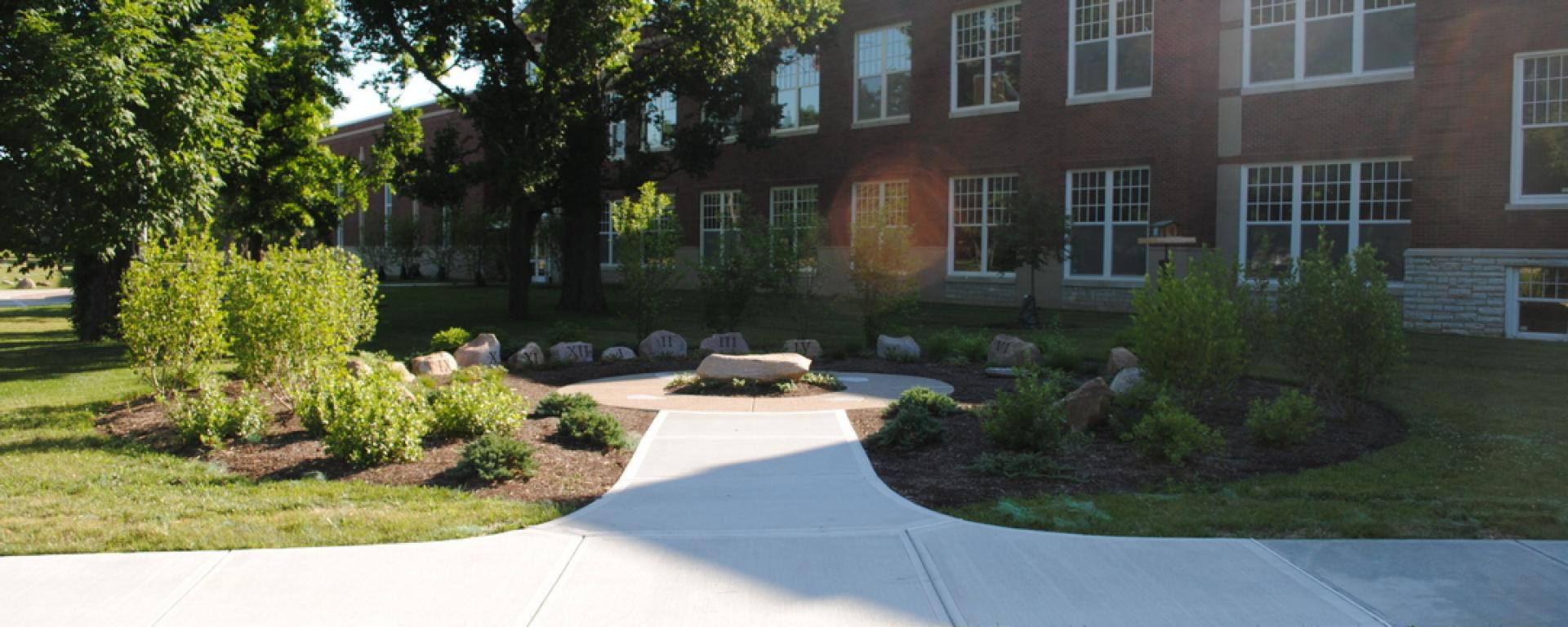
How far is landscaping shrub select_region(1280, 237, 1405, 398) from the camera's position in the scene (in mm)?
9711

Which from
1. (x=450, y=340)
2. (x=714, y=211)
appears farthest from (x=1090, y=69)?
(x=450, y=340)

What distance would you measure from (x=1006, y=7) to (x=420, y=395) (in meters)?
21.5

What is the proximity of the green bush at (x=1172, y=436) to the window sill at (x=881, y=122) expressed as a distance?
21266mm

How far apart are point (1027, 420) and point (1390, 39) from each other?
1683cm

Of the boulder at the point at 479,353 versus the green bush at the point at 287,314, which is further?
the boulder at the point at 479,353

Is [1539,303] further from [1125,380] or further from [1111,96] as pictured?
[1125,380]

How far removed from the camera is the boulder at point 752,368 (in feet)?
40.8

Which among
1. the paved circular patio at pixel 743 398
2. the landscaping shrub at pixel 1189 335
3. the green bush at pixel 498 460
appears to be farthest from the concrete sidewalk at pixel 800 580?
the paved circular patio at pixel 743 398

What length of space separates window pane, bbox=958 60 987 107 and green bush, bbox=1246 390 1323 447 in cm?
1937

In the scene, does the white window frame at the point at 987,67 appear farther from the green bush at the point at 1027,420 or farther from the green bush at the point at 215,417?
the green bush at the point at 215,417

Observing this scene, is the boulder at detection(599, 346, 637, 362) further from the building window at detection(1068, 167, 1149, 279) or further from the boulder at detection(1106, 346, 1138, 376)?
the building window at detection(1068, 167, 1149, 279)

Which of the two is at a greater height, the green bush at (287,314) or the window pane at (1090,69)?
the window pane at (1090,69)

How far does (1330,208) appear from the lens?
21641mm

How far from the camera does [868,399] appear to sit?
39.0ft
